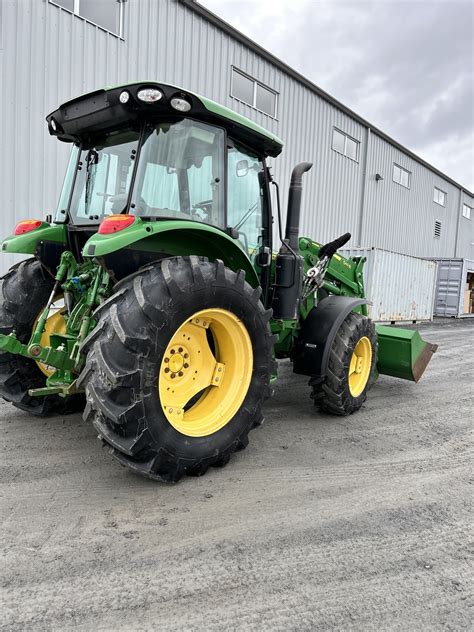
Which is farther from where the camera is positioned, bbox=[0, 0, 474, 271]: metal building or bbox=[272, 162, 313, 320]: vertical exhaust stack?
bbox=[0, 0, 474, 271]: metal building

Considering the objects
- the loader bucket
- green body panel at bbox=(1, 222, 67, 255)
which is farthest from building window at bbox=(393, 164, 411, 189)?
green body panel at bbox=(1, 222, 67, 255)

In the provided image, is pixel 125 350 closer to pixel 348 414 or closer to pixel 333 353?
pixel 333 353

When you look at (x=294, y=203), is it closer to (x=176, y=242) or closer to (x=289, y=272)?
(x=289, y=272)

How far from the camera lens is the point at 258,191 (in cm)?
391

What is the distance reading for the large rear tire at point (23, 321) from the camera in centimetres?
377

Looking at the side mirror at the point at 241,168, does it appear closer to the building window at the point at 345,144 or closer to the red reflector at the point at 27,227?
the red reflector at the point at 27,227

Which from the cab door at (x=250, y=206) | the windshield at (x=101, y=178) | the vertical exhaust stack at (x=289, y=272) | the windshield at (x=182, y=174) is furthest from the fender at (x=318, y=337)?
the windshield at (x=101, y=178)

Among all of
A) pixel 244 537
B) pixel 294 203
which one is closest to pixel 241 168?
pixel 294 203

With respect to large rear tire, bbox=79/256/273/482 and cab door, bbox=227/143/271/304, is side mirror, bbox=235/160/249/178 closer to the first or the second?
cab door, bbox=227/143/271/304

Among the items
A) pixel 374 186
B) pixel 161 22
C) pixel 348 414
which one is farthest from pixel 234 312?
pixel 374 186

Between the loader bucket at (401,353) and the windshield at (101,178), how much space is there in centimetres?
343

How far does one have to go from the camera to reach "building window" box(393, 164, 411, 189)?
64.5ft

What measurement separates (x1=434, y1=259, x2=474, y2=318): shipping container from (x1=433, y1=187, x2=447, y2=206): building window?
19.4 feet

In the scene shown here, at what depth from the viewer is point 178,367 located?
314cm
